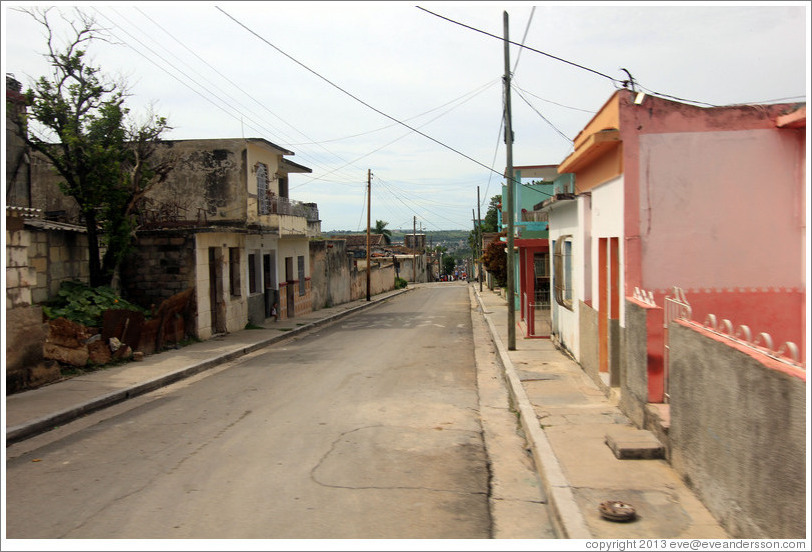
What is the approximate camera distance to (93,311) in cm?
1457

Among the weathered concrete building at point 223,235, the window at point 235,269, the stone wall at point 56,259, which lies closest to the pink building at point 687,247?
the stone wall at point 56,259

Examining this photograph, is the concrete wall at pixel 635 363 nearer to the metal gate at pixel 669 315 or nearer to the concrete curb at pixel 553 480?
the metal gate at pixel 669 315

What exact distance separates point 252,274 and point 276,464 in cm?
1813

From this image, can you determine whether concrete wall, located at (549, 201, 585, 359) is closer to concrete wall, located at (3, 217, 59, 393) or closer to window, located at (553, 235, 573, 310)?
window, located at (553, 235, 573, 310)

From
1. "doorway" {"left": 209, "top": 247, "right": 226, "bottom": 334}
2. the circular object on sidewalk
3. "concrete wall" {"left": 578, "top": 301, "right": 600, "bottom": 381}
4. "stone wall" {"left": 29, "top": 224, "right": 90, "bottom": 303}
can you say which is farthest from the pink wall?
"doorway" {"left": 209, "top": 247, "right": 226, "bottom": 334}

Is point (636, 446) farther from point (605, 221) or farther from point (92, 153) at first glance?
point (92, 153)

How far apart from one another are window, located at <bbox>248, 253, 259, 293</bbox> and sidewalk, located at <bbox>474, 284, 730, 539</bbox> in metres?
Answer: 14.9

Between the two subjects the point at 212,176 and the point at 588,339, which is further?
the point at 212,176

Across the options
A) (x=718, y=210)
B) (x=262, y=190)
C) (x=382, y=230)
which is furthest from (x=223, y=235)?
(x=382, y=230)

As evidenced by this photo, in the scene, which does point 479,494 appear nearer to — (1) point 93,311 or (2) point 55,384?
(2) point 55,384

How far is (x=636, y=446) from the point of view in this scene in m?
6.74

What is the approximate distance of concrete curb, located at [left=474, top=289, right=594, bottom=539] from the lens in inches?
201

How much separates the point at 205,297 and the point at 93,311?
4.96 metres

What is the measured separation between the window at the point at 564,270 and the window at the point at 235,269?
1124 centimetres
